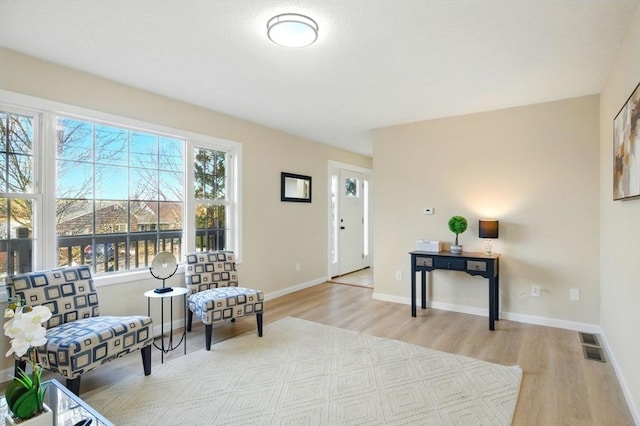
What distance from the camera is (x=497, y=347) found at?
3023 mm

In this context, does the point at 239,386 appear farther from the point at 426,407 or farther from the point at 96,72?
the point at 96,72

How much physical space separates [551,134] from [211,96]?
3553mm

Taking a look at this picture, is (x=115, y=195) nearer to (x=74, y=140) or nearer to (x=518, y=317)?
(x=74, y=140)

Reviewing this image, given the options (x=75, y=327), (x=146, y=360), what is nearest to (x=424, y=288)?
(x=146, y=360)

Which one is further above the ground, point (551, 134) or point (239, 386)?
point (551, 134)

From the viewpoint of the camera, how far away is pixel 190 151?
374cm

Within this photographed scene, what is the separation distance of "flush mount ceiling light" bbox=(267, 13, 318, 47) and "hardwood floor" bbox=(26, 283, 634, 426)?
260 centimetres

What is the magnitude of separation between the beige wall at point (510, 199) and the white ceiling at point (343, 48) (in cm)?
37

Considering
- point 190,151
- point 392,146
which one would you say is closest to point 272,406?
point 190,151

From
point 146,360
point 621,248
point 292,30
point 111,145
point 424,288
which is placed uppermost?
point 292,30

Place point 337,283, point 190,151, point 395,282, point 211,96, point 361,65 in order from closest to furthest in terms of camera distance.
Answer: point 361,65 → point 211,96 → point 190,151 → point 395,282 → point 337,283

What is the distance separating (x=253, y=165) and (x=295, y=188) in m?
0.92

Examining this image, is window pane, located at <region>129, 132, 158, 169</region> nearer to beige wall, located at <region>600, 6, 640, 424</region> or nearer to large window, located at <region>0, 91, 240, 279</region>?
large window, located at <region>0, 91, 240, 279</region>

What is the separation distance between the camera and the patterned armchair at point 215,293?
3012 mm
